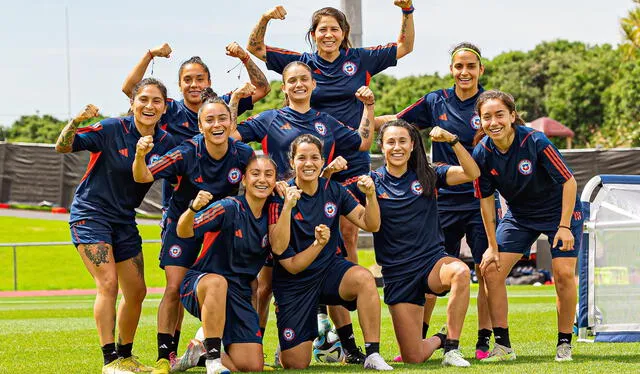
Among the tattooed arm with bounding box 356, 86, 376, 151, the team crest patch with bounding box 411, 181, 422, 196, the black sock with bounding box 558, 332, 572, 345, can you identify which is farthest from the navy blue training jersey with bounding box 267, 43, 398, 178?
the black sock with bounding box 558, 332, 572, 345

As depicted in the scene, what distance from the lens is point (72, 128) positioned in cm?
679

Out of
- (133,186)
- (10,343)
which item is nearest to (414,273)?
(133,186)

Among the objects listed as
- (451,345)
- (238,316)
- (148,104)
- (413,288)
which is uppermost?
(148,104)

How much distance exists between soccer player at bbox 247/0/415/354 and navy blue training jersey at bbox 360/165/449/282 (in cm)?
41

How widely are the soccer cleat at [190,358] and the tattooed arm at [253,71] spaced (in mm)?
1855

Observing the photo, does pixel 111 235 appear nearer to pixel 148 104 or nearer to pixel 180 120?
pixel 148 104

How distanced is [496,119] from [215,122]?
6.27 ft

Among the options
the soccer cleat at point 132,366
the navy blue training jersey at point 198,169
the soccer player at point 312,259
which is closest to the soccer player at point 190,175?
the navy blue training jersey at point 198,169

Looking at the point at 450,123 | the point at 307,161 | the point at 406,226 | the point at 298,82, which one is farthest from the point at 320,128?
the point at 450,123

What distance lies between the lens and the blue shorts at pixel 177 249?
696 centimetres

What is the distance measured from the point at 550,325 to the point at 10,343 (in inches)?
206

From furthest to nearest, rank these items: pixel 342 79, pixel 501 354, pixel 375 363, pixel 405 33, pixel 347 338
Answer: pixel 405 33 < pixel 342 79 < pixel 347 338 < pixel 501 354 < pixel 375 363

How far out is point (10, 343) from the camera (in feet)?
31.4

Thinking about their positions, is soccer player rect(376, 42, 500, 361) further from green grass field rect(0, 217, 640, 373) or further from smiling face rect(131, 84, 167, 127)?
smiling face rect(131, 84, 167, 127)
